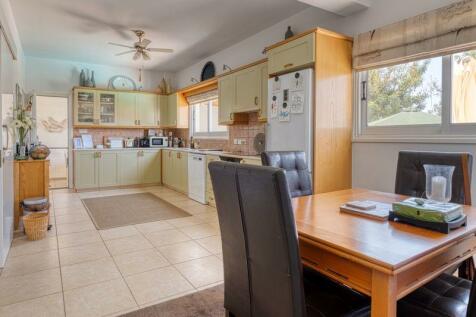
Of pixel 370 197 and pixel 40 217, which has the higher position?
pixel 370 197

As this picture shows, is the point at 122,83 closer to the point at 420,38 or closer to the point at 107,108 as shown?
the point at 107,108

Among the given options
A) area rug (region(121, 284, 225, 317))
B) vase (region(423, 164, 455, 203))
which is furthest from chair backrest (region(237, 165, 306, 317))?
vase (region(423, 164, 455, 203))

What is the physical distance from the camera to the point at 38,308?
77.4 inches

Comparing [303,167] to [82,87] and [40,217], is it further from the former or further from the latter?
[82,87]

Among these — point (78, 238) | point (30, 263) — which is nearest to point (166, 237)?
point (78, 238)

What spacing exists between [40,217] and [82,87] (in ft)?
12.0

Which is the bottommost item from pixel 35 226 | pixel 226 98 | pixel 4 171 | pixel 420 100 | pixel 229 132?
pixel 35 226

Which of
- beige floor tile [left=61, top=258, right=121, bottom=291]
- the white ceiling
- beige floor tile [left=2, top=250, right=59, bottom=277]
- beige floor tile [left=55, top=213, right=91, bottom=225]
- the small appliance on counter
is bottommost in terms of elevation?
beige floor tile [left=61, top=258, right=121, bottom=291]

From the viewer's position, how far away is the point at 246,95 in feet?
13.9

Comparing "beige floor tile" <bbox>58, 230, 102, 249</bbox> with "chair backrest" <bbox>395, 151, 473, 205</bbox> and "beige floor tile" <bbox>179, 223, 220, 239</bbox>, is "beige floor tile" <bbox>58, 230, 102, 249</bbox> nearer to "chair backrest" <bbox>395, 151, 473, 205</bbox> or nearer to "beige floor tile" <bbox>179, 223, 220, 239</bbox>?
"beige floor tile" <bbox>179, 223, 220, 239</bbox>

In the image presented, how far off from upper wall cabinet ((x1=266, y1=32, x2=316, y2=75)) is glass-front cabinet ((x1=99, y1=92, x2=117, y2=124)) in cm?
425

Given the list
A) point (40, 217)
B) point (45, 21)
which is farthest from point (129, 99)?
point (40, 217)

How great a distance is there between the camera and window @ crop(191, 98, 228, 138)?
5797 millimetres

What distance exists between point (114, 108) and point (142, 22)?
9.28 feet
